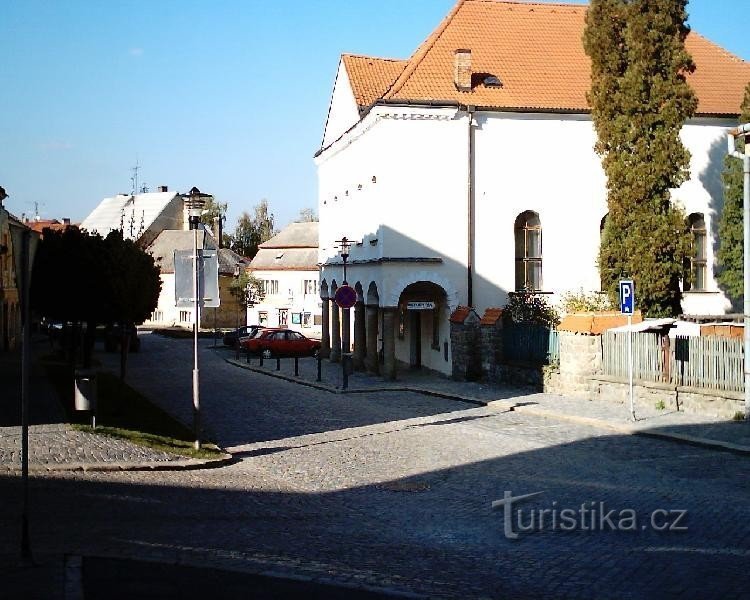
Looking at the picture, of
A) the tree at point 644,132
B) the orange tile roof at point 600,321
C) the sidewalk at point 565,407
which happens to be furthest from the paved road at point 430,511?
the tree at point 644,132

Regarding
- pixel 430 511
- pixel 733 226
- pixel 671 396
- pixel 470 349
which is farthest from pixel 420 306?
pixel 430 511

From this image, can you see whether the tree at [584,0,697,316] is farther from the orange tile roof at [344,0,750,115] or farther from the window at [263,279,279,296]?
the window at [263,279,279,296]

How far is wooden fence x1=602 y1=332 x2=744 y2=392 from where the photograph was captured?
19922mm

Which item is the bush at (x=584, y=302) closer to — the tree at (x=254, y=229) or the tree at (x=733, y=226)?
the tree at (x=733, y=226)

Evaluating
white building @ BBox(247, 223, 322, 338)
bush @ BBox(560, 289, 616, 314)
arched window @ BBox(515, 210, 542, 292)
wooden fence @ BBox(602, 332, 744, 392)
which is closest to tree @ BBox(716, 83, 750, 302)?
bush @ BBox(560, 289, 616, 314)

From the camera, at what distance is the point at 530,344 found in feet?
92.6

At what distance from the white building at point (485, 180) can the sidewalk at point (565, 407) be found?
5.26ft

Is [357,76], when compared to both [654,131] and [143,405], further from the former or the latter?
[143,405]

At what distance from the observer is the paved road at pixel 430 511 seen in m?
8.82

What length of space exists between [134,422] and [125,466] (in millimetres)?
5264

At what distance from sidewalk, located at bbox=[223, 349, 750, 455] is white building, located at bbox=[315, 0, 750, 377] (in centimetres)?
160

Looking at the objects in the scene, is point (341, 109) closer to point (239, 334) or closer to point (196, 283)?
point (239, 334)

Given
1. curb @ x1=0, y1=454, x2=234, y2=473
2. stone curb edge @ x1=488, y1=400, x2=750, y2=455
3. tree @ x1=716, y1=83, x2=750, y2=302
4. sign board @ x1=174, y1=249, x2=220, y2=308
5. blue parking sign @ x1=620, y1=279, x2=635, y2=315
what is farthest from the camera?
tree @ x1=716, y1=83, x2=750, y2=302

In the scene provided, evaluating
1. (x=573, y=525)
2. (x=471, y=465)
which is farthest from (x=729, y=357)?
(x=573, y=525)
